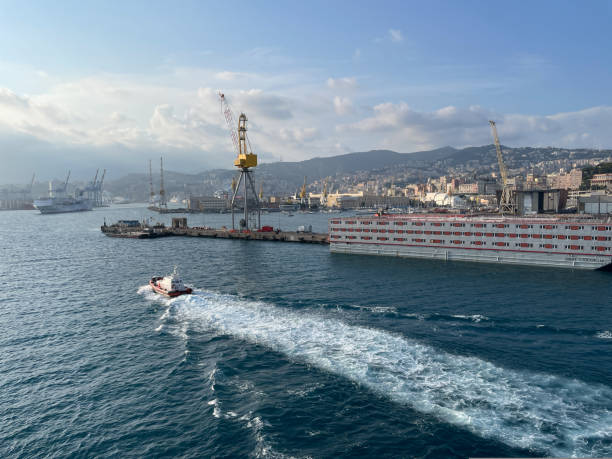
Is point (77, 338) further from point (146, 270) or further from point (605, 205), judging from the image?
point (605, 205)

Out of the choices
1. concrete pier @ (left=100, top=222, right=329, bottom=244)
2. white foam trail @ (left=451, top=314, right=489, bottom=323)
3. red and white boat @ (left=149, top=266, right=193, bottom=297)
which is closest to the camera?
white foam trail @ (left=451, top=314, right=489, bottom=323)

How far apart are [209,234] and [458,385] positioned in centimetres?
11668

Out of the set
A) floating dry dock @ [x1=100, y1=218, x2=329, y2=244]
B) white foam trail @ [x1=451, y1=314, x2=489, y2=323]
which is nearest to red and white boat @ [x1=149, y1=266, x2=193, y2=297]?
white foam trail @ [x1=451, y1=314, x2=489, y2=323]

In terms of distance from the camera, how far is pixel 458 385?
1038 inches

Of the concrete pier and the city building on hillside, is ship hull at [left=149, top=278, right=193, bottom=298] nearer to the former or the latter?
the concrete pier

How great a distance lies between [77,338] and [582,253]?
79.7 meters

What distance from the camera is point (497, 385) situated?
86.5 feet

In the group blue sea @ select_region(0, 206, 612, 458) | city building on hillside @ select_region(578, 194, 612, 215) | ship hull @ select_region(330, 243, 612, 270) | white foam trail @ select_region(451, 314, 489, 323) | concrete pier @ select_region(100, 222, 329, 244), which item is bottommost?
blue sea @ select_region(0, 206, 612, 458)

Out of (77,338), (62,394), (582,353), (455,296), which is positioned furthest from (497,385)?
(77,338)

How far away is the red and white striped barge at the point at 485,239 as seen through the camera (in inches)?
2539

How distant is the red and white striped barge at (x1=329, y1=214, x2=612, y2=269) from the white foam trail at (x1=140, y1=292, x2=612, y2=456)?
4610 cm

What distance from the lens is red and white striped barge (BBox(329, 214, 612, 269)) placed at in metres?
64.5

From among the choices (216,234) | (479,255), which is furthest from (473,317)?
(216,234)

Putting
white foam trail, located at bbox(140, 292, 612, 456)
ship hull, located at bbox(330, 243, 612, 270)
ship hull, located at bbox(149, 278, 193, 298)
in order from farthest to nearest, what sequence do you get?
ship hull, located at bbox(330, 243, 612, 270) → ship hull, located at bbox(149, 278, 193, 298) → white foam trail, located at bbox(140, 292, 612, 456)
